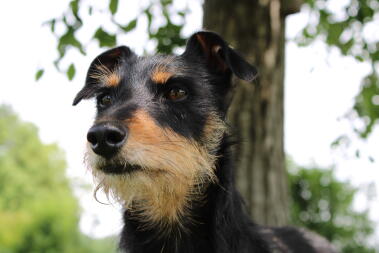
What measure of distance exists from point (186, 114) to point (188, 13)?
156 inches

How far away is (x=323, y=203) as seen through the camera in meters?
15.3

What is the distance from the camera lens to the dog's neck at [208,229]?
3.49 m

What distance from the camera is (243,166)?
240 inches

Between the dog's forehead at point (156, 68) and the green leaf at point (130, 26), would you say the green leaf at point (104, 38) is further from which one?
the dog's forehead at point (156, 68)

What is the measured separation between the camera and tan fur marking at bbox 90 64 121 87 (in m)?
3.94

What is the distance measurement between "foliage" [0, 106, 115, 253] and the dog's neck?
1561 centimetres

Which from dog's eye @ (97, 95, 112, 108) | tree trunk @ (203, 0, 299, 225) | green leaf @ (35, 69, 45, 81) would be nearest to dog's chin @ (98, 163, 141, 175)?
dog's eye @ (97, 95, 112, 108)

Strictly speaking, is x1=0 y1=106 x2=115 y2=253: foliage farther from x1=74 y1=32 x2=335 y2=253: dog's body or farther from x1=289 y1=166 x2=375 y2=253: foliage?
x1=74 y1=32 x2=335 y2=253: dog's body

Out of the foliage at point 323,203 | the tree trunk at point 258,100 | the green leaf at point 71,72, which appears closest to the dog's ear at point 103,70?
the green leaf at point 71,72

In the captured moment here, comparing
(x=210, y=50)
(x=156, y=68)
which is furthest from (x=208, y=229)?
(x=210, y=50)

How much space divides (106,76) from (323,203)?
12.6 metres

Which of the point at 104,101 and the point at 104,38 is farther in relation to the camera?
the point at 104,38

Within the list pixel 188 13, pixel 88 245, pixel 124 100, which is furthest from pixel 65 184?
pixel 124 100

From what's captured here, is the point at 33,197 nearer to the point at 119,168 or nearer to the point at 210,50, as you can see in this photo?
the point at 210,50
